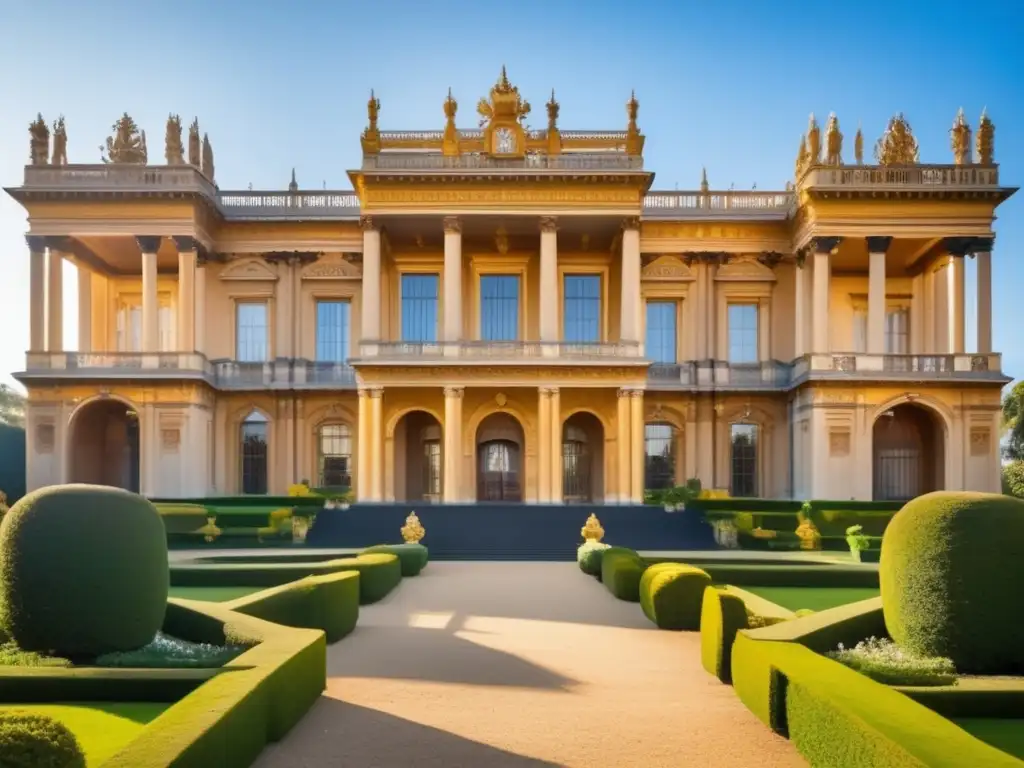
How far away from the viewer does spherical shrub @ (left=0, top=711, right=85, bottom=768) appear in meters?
5.23

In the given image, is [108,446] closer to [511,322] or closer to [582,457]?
[511,322]

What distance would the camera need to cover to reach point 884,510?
31.9 metres

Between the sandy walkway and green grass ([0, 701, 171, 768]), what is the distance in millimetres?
1245

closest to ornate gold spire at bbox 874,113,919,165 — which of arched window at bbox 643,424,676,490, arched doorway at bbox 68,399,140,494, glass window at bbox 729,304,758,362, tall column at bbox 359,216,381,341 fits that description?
glass window at bbox 729,304,758,362

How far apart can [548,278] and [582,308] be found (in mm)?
5095

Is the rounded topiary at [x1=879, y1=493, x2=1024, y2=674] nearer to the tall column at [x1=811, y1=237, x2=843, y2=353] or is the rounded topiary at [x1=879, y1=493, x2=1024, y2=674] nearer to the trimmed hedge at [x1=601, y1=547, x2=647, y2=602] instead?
the trimmed hedge at [x1=601, y1=547, x2=647, y2=602]

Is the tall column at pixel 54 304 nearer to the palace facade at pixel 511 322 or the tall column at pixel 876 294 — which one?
the palace facade at pixel 511 322

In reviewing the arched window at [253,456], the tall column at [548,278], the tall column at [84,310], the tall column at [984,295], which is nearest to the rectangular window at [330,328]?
the arched window at [253,456]

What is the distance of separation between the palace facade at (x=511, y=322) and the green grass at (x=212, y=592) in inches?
643

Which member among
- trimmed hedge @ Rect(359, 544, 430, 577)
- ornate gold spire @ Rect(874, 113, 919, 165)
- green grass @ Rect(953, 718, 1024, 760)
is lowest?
trimmed hedge @ Rect(359, 544, 430, 577)

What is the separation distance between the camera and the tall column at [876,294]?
1428 inches

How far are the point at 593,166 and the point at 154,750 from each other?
105 feet

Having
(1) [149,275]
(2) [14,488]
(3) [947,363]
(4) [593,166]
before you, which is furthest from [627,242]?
(2) [14,488]

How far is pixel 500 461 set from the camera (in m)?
39.9
